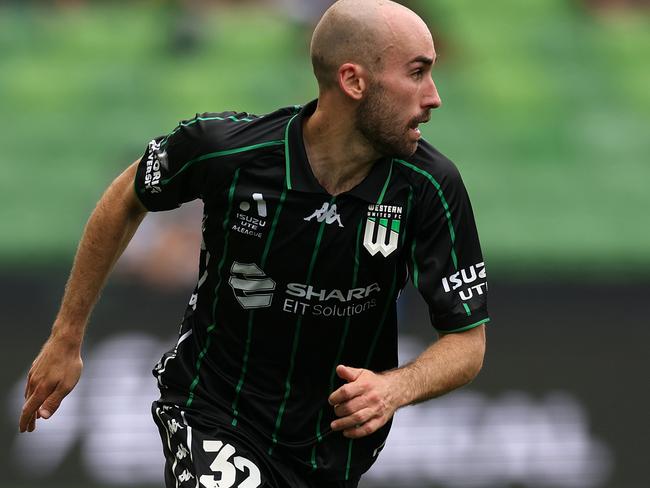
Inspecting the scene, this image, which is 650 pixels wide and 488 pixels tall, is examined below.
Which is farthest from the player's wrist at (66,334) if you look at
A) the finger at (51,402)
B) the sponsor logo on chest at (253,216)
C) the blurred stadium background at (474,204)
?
the blurred stadium background at (474,204)

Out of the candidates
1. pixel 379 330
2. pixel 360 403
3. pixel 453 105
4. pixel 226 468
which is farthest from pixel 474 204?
pixel 360 403

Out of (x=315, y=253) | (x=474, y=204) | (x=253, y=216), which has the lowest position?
(x=315, y=253)

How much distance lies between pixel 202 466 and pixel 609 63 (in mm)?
7858

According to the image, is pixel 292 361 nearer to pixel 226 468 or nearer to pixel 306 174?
pixel 226 468

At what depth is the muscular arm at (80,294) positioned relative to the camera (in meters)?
4.43

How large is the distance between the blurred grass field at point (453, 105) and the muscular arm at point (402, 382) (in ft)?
18.8

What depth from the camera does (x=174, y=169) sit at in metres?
4.26

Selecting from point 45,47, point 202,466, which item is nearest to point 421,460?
point 45,47

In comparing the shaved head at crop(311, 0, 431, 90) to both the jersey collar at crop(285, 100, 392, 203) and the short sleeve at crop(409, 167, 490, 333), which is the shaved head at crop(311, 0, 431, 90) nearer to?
the jersey collar at crop(285, 100, 392, 203)

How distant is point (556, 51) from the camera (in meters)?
11.3

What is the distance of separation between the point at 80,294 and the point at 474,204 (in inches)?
244

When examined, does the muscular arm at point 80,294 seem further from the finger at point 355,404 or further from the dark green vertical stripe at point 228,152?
the finger at point 355,404

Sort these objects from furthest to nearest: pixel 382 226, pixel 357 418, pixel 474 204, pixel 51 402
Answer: pixel 474 204, pixel 51 402, pixel 382 226, pixel 357 418

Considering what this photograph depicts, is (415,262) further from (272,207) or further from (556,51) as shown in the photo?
(556,51)
